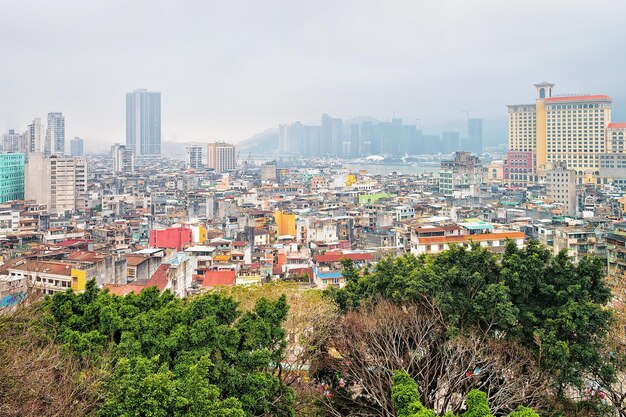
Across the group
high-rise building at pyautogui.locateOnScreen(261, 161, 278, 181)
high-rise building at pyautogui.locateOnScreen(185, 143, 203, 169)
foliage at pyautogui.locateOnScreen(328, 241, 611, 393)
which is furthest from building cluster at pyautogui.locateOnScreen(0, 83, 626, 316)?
high-rise building at pyautogui.locateOnScreen(185, 143, 203, 169)

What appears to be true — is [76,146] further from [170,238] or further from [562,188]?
[170,238]

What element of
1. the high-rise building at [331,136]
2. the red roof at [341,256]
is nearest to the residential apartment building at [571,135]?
the red roof at [341,256]

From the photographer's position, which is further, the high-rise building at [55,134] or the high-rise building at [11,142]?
the high-rise building at [55,134]

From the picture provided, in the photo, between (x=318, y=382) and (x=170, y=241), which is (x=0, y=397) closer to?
(x=318, y=382)

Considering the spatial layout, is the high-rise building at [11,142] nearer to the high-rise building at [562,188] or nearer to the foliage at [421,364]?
the high-rise building at [562,188]

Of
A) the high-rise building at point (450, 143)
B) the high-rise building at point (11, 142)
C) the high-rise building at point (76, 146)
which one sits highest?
the high-rise building at point (450, 143)

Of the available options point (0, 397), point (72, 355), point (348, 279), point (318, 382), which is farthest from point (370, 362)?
point (0, 397)
